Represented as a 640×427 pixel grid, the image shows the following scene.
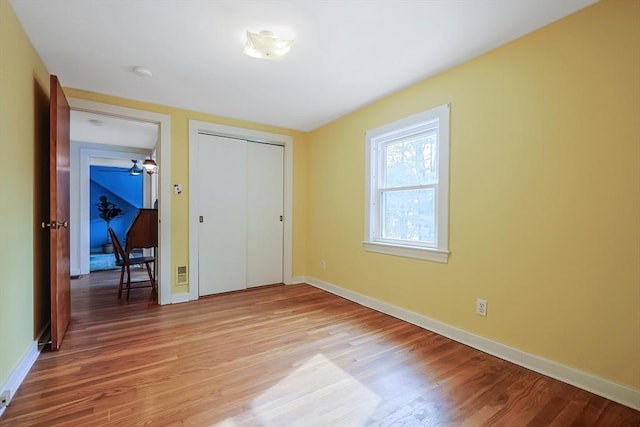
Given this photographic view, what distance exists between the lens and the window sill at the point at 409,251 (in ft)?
8.70

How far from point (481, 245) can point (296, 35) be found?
2096mm

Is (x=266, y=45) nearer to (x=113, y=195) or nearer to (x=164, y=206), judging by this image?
(x=164, y=206)

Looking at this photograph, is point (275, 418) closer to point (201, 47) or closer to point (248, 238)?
point (201, 47)

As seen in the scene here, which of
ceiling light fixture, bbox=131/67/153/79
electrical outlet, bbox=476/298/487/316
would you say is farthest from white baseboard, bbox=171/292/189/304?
electrical outlet, bbox=476/298/487/316

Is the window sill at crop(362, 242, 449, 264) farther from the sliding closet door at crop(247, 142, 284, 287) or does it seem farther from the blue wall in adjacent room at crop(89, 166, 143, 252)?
the blue wall in adjacent room at crop(89, 166, 143, 252)

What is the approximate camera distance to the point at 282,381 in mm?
1894

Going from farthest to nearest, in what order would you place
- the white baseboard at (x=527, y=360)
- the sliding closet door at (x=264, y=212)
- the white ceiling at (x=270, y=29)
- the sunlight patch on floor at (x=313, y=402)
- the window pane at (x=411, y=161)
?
the sliding closet door at (x=264, y=212), the window pane at (x=411, y=161), the white ceiling at (x=270, y=29), the white baseboard at (x=527, y=360), the sunlight patch on floor at (x=313, y=402)

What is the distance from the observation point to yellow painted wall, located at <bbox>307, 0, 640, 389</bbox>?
1.68 metres

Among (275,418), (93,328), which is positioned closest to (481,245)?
(275,418)

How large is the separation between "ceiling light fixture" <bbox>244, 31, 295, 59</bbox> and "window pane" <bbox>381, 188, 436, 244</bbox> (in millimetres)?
1762

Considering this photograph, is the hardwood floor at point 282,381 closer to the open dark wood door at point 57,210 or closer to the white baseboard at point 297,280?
the open dark wood door at point 57,210

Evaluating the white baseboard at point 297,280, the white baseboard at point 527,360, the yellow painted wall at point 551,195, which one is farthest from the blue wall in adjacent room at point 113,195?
the yellow painted wall at point 551,195

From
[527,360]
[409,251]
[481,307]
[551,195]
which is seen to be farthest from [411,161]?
[527,360]

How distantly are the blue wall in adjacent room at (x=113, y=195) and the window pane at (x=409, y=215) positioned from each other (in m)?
7.72
